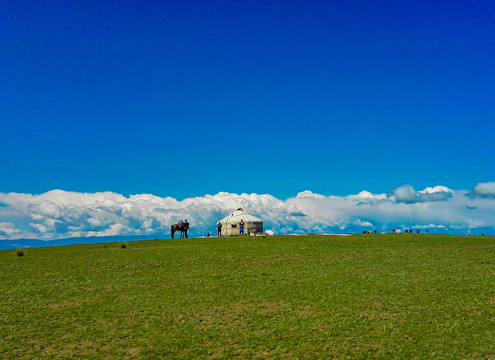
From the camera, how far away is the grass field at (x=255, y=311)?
12.1 m

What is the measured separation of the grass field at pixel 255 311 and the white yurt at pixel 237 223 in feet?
170

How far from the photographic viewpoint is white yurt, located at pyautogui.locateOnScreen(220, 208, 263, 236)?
A: 79500 millimetres

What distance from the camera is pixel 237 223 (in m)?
80.3

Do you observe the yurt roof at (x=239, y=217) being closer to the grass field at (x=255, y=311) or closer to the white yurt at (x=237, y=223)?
the white yurt at (x=237, y=223)

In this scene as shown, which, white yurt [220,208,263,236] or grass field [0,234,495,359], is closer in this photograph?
grass field [0,234,495,359]

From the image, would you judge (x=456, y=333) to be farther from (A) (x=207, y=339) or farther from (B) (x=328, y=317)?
(A) (x=207, y=339)

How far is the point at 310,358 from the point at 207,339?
3.63 meters

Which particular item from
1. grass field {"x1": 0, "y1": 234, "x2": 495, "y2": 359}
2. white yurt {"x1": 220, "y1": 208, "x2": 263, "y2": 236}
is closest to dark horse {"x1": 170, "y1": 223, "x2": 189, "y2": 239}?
white yurt {"x1": 220, "y1": 208, "x2": 263, "y2": 236}

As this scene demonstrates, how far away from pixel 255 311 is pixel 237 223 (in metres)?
64.8

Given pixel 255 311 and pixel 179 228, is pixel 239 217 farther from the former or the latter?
pixel 255 311

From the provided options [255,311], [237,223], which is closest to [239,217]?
[237,223]

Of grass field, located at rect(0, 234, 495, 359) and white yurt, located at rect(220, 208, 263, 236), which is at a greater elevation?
white yurt, located at rect(220, 208, 263, 236)

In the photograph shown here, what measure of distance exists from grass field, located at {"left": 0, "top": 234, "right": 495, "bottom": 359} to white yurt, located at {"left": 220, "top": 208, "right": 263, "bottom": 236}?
51.7 m

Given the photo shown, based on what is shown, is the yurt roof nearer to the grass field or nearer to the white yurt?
the white yurt
